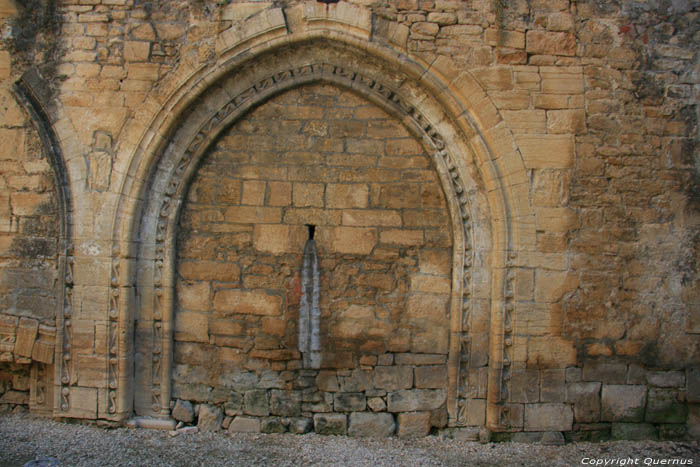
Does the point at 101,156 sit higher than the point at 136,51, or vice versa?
the point at 136,51

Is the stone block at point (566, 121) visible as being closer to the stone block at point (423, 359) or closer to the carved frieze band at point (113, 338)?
the stone block at point (423, 359)

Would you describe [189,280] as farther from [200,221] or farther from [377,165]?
[377,165]

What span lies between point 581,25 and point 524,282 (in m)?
2.33

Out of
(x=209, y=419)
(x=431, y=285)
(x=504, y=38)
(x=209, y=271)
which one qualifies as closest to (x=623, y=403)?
(x=431, y=285)

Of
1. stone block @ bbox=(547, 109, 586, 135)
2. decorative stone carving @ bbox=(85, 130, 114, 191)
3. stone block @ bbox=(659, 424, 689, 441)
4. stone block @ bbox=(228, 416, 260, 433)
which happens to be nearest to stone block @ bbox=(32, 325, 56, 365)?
decorative stone carving @ bbox=(85, 130, 114, 191)

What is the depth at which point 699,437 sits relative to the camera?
4.18 meters

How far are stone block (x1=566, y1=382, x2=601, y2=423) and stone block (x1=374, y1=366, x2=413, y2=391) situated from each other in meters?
1.40

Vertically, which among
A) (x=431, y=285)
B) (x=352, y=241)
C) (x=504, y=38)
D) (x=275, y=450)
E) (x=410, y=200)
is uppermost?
(x=504, y=38)

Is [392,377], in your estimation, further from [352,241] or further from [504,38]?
[504,38]

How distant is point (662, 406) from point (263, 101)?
178 inches

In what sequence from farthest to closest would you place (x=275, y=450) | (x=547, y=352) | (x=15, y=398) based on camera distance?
(x=15, y=398) → (x=547, y=352) → (x=275, y=450)

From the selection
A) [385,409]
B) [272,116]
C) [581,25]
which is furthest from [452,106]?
[385,409]

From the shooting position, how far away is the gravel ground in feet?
12.4

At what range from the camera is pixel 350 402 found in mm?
4328
